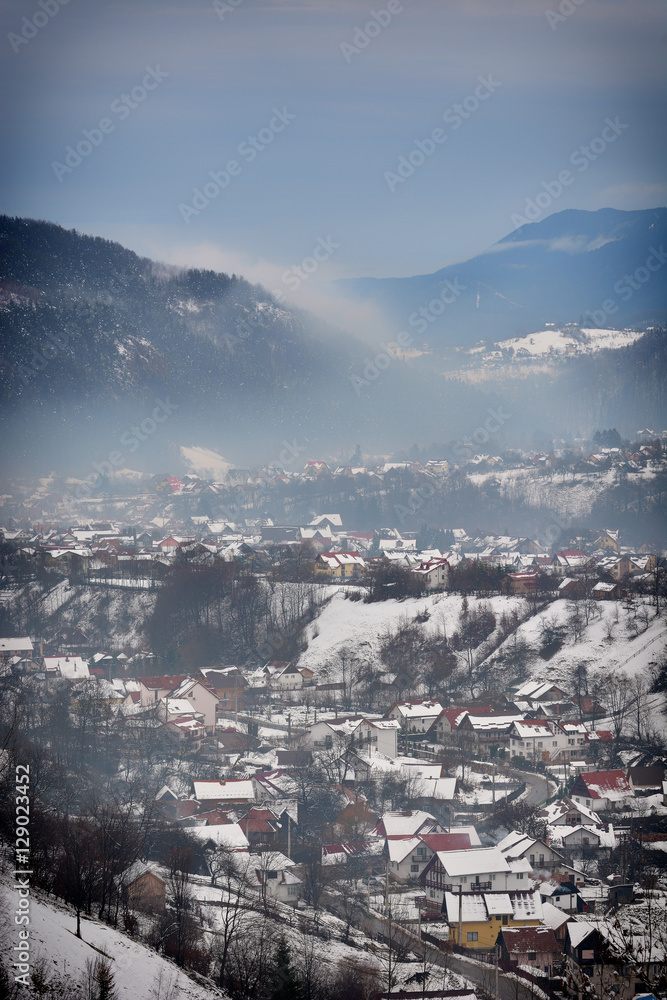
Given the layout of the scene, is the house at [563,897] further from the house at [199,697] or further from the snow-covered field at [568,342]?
the snow-covered field at [568,342]

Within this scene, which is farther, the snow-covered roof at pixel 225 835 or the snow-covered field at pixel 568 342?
the snow-covered field at pixel 568 342

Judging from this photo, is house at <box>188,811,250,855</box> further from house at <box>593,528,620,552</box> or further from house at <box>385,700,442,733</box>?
house at <box>593,528,620,552</box>

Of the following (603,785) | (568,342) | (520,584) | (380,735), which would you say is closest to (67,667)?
(380,735)

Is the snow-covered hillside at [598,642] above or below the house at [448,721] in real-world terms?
above

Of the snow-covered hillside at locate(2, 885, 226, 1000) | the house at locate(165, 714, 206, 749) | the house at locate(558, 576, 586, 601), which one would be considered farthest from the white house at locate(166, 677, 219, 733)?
the snow-covered hillside at locate(2, 885, 226, 1000)

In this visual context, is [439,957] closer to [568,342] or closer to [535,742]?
[535,742]

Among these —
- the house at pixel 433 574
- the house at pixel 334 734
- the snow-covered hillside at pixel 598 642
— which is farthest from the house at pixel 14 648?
the snow-covered hillside at pixel 598 642

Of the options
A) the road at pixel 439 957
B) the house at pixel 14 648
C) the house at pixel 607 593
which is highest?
the house at pixel 607 593
